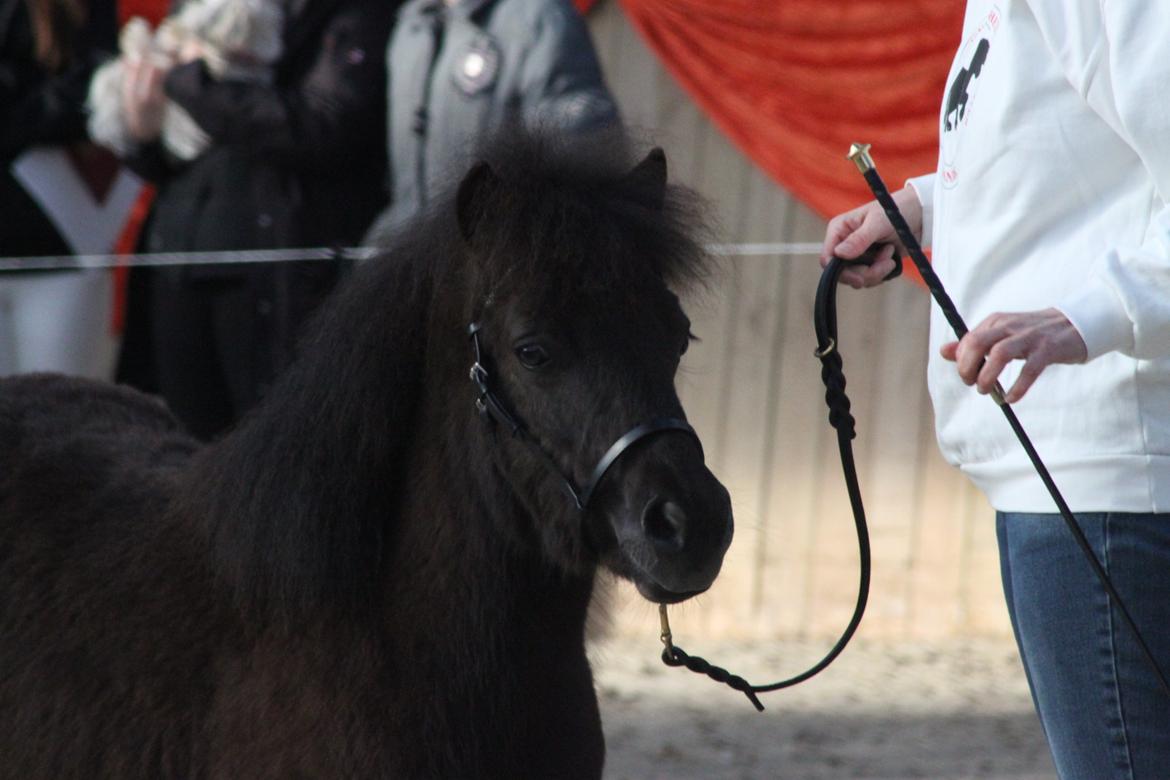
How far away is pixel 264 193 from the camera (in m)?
4.02

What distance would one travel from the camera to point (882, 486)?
5.06 meters

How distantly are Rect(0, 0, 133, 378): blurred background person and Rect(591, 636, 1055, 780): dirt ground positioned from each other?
6.58 ft

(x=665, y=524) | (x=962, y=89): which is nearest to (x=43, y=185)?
(x=665, y=524)

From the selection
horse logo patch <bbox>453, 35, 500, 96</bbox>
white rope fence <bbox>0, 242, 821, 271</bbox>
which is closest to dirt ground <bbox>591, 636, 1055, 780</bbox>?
white rope fence <bbox>0, 242, 821, 271</bbox>

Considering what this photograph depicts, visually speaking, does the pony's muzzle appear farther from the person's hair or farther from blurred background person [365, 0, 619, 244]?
the person's hair

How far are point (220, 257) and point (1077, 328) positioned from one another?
2999 millimetres

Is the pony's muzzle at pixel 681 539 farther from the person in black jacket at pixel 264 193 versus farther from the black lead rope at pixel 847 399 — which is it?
the person in black jacket at pixel 264 193

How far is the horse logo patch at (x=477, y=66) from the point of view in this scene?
3.78m

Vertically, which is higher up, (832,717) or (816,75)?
(816,75)

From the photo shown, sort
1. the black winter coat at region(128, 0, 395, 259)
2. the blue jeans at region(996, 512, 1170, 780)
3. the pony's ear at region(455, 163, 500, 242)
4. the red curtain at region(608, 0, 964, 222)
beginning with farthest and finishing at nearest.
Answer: the red curtain at region(608, 0, 964, 222) < the black winter coat at region(128, 0, 395, 259) < the pony's ear at region(455, 163, 500, 242) < the blue jeans at region(996, 512, 1170, 780)

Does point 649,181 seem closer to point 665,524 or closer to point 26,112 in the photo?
point 665,524

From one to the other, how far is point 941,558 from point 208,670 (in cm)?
356

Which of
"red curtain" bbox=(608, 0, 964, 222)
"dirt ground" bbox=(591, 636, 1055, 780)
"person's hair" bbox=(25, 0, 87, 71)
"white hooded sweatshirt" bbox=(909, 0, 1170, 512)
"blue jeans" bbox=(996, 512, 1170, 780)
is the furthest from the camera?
"red curtain" bbox=(608, 0, 964, 222)

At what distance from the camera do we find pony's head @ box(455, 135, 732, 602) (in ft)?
5.84
